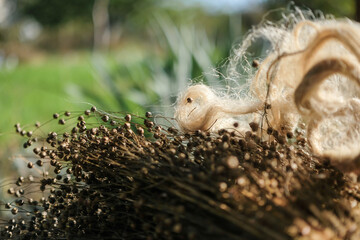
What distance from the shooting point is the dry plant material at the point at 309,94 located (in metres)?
0.64

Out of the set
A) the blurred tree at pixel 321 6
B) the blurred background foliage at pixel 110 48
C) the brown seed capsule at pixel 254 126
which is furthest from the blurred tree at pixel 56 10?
the brown seed capsule at pixel 254 126

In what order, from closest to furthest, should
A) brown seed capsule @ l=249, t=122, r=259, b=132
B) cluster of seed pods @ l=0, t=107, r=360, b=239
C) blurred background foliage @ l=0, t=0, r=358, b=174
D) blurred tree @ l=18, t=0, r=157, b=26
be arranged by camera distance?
cluster of seed pods @ l=0, t=107, r=360, b=239 → brown seed capsule @ l=249, t=122, r=259, b=132 → blurred background foliage @ l=0, t=0, r=358, b=174 → blurred tree @ l=18, t=0, r=157, b=26

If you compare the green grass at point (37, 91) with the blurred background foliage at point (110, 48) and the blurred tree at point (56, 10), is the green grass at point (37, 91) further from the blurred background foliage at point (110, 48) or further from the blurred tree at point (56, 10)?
the blurred tree at point (56, 10)

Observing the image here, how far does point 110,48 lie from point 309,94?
86.5 feet

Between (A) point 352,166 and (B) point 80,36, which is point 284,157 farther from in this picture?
(B) point 80,36

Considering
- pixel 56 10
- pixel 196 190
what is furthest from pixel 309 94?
Result: pixel 56 10

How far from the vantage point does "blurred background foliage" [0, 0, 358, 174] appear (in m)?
2.40

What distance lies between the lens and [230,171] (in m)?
0.60

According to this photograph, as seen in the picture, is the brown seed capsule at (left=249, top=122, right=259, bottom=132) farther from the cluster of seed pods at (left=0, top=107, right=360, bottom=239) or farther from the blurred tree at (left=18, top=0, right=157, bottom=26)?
the blurred tree at (left=18, top=0, right=157, bottom=26)

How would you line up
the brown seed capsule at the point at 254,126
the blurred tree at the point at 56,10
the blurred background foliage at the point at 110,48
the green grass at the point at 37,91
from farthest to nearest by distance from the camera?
1. the blurred tree at the point at 56,10
2. the green grass at the point at 37,91
3. the blurred background foliage at the point at 110,48
4. the brown seed capsule at the point at 254,126

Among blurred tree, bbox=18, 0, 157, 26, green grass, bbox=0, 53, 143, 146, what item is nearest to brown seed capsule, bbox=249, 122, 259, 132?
green grass, bbox=0, 53, 143, 146

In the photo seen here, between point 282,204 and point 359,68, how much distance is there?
25 cm

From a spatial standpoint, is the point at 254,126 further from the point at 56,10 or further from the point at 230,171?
the point at 56,10

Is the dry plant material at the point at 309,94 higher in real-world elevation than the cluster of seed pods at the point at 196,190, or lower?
higher
